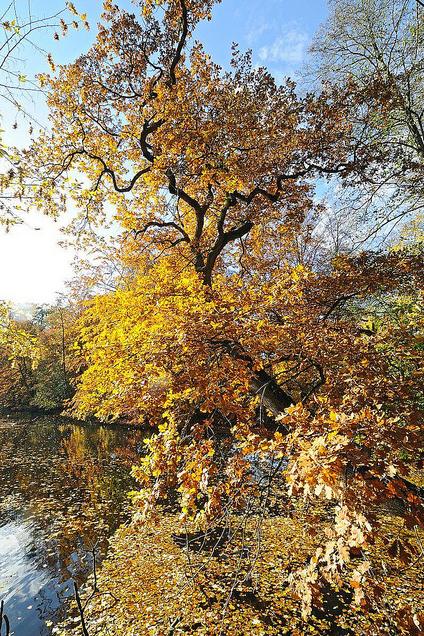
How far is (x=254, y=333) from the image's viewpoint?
451 cm

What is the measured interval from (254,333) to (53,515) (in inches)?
339

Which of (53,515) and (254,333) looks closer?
(254,333)

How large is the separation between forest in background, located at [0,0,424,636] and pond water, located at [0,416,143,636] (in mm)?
949

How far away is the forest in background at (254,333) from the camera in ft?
9.96

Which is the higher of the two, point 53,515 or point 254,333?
point 254,333

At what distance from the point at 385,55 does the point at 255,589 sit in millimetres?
11695

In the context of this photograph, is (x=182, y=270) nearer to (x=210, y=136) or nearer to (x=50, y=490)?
(x=210, y=136)

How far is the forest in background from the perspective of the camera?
3035 mm

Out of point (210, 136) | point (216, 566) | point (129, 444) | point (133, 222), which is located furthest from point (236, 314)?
point (129, 444)

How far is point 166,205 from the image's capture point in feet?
30.2

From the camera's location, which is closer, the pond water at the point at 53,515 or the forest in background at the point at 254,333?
the forest in background at the point at 254,333

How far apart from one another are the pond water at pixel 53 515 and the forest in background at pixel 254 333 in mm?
949

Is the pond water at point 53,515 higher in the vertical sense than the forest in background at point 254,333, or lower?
lower

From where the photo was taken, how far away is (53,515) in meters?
9.31
